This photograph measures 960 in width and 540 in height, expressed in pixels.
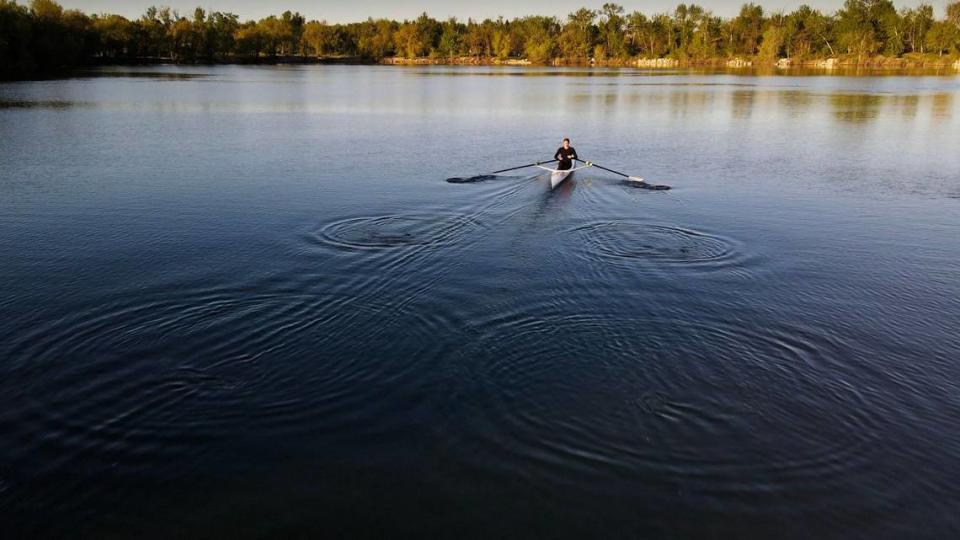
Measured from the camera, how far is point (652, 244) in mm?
20188

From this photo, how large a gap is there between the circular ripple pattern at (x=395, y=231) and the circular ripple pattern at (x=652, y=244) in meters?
4.21

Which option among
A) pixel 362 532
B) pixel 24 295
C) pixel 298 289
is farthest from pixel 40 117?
pixel 362 532

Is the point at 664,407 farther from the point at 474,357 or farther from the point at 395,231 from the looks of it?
the point at 395,231

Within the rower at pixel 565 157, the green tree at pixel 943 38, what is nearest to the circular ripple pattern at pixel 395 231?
the rower at pixel 565 157

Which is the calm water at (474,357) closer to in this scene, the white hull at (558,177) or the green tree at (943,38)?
the white hull at (558,177)

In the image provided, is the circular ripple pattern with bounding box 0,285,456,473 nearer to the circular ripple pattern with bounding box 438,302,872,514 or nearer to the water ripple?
the circular ripple pattern with bounding box 438,302,872,514

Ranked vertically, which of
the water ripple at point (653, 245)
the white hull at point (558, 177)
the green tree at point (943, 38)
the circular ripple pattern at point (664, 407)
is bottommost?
the circular ripple pattern at point (664, 407)

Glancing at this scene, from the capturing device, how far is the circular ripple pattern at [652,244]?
18984 mm

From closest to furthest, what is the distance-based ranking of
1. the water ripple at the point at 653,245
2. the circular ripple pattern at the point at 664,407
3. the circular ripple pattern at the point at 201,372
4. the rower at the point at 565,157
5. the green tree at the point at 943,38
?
1. the circular ripple pattern at the point at 664,407
2. the circular ripple pattern at the point at 201,372
3. the water ripple at the point at 653,245
4. the rower at the point at 565,157
5. the green tree at the point at 943,38

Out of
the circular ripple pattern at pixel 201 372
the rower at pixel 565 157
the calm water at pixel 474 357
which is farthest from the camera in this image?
the rower at pixel 565 157

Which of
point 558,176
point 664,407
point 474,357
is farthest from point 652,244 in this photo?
point 558,176

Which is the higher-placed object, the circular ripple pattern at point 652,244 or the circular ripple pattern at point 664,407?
the circular ripple pattern at point 652,244

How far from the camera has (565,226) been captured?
73.6ft

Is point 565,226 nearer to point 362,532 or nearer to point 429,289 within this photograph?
point 429,289
